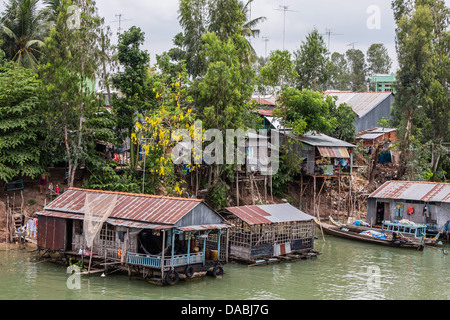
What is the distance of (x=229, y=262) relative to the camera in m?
22.0

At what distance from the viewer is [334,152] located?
33312 millimetres

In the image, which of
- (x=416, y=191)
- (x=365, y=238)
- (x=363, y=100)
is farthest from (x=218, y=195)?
(x=363, y=100)

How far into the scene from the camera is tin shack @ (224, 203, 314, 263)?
21.8 meters

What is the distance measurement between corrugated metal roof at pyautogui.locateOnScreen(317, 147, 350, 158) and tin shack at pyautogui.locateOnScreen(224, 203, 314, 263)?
30.4 ft

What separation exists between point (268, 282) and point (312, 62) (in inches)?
864

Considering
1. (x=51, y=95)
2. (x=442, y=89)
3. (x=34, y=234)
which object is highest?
(x=442, y=89)

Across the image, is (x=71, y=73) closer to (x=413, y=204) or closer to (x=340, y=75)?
(x=413, y=204)

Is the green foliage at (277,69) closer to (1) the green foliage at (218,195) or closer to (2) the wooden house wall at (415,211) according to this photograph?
(1) the green foliage at (218,195)

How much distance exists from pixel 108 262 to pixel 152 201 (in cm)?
267

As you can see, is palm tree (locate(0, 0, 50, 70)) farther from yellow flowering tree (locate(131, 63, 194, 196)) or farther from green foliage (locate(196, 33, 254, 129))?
green foliage (locate(196, 33, 254, 129))

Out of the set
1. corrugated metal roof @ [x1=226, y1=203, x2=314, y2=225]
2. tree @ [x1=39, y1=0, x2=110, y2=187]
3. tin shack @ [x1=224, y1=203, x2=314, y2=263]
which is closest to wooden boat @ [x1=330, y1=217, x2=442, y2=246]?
tin shack @ [x1=224, y1=203, x2=314, y2=263]
